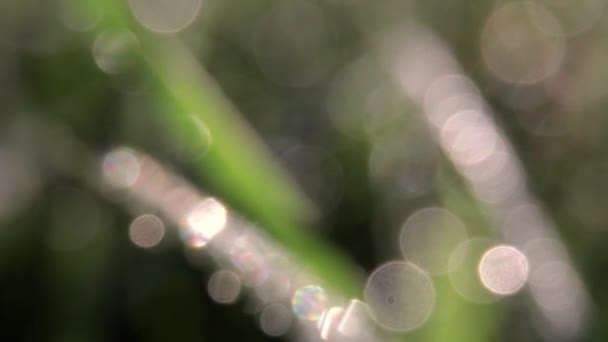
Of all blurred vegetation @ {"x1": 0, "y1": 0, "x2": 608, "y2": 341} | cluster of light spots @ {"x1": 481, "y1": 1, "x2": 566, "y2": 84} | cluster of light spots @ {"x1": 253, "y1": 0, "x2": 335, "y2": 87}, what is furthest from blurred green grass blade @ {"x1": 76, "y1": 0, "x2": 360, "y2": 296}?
cluster of light spots @ {"x1": 481, "y1": 1, "x2": 566, "y2": 84}

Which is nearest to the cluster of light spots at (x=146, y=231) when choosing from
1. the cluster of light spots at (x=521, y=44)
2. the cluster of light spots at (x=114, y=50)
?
the cluster of light spots at (x=114, y=50)

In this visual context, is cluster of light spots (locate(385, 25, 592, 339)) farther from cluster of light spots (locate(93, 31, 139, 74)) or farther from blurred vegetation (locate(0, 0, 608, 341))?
cluster of light spots (locate(93, 31, 139, 74))

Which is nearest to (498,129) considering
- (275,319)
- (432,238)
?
(432,238)

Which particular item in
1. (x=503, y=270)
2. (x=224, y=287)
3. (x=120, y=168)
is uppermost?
(x=120, y=168)

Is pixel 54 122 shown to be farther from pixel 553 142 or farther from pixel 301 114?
pixel 553 142

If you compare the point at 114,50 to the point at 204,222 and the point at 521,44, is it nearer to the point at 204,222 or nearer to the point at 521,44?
the point at 204,222

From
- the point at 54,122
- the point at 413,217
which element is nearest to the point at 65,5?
the point at 54,122
